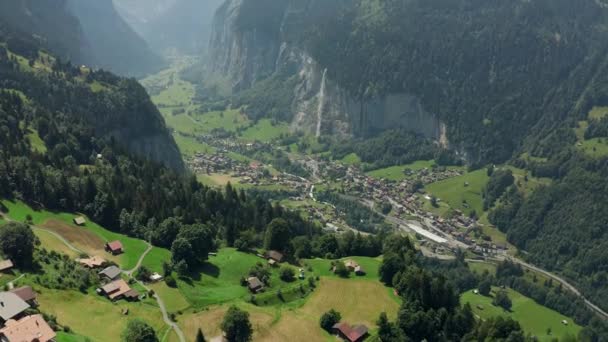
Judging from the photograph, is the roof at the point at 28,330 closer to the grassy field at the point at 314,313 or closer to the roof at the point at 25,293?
the roof at the point at 25,293

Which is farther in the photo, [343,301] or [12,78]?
[12,78]

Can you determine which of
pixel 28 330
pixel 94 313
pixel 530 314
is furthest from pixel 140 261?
pixel 530 314

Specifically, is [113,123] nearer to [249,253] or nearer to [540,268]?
[249,253]

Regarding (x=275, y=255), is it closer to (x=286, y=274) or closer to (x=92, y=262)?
(x=286, y=274)

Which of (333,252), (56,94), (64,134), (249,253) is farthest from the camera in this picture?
(56,94)

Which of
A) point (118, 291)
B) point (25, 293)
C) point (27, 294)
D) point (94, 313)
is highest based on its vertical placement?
point (25, 293)

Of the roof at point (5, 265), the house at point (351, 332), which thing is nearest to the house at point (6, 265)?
the roof at point (5, 265)

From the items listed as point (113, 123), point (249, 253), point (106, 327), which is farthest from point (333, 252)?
point (113, 123)
